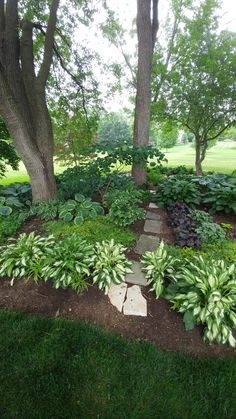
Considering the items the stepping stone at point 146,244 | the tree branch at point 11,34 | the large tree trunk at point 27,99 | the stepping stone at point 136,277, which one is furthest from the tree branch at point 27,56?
the stepping stone at point 136,277

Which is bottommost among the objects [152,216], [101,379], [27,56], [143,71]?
[101,379]

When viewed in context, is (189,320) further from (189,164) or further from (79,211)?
(189,164)

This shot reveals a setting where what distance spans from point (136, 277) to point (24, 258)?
1.31m

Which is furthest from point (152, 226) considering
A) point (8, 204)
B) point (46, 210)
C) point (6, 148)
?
point (6, 148)

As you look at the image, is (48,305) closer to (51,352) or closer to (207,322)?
(51,352)

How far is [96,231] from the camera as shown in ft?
10.4

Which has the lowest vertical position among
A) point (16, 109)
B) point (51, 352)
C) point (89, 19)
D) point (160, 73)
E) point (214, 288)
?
point (51, 352)

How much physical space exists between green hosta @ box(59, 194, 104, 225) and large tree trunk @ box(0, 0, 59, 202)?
667mm

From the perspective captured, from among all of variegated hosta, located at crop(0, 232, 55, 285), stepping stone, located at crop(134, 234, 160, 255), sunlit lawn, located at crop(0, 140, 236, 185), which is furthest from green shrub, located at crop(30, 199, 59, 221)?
sunlit lawn, located at crop(0, 140, 236, 185)

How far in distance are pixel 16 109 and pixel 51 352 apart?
309 centimetres

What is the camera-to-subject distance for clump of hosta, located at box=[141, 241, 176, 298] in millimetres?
2294

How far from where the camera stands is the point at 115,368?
1724 mm

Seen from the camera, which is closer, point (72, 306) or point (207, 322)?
point (207, 322)

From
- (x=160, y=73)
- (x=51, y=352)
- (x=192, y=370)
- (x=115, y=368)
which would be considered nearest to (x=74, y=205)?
(x=51, y=352)
